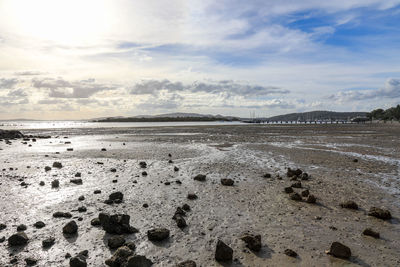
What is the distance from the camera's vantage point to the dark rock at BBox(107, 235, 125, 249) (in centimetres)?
689

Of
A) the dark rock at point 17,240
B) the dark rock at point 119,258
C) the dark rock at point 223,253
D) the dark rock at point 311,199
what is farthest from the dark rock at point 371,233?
the dark rock at point 17,240

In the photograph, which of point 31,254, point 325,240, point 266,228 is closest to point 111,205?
point 31,254

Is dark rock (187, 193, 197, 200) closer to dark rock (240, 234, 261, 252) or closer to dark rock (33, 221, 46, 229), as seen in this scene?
dark rock (240, 234, 261, 252)

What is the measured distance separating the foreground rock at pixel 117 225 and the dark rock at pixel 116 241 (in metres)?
0.64

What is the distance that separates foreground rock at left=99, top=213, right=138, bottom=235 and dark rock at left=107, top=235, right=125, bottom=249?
0.64 m

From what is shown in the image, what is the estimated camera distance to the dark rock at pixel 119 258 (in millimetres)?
5953

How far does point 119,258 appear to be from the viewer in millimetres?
6016

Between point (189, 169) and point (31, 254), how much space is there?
11.7 metres

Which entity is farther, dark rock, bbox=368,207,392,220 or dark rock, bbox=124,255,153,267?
dark rock, bbox=368,207,392,220

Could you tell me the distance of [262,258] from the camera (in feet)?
21.2

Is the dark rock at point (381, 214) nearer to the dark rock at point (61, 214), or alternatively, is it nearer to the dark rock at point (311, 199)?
the dark rock at point (311, 199)

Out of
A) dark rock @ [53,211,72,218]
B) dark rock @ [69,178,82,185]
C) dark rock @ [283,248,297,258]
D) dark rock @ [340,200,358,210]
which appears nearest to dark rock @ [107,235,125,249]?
dark rock @ [53,211,72,218]

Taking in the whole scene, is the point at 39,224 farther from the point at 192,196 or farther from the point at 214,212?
the point at 214,212

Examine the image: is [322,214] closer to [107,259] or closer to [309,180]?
[309,180]
